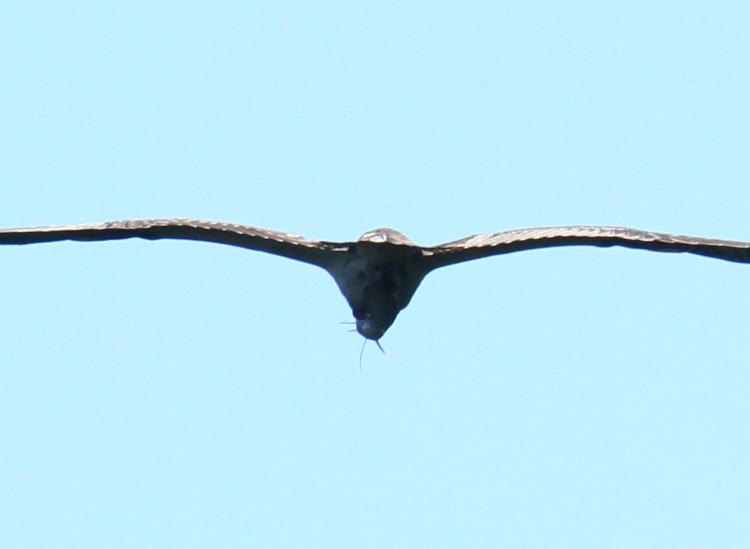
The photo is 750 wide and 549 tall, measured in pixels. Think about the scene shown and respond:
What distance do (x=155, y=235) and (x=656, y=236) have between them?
737cm

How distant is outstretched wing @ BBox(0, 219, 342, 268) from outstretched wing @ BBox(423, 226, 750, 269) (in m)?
1.76

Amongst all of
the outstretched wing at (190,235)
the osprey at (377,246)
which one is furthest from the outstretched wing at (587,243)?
the outstretched wing at (190,235)

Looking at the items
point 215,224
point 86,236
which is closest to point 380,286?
point 215,224

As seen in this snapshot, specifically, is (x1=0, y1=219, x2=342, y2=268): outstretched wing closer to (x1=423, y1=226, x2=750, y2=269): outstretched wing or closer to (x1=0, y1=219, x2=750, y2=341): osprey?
(x1=0, y1=219, x2=750, y2=341): osprey

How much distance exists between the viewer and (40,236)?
2534cm

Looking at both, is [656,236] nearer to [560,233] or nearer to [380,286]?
[560,233]

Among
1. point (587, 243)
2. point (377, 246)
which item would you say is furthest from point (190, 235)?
point (587, 243)

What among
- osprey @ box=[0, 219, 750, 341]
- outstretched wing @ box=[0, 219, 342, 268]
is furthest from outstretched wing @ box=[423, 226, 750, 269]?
outstretched wing @ box=[0, 219, 342, 268]

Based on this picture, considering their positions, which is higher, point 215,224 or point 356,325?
point 215,224

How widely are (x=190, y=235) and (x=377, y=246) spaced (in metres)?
3.03

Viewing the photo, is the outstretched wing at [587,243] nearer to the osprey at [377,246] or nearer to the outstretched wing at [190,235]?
the osprey at [377,246]

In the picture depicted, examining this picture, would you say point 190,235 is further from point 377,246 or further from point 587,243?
point 587,243

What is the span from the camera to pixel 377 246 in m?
23.8

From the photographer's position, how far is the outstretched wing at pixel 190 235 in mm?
24797
